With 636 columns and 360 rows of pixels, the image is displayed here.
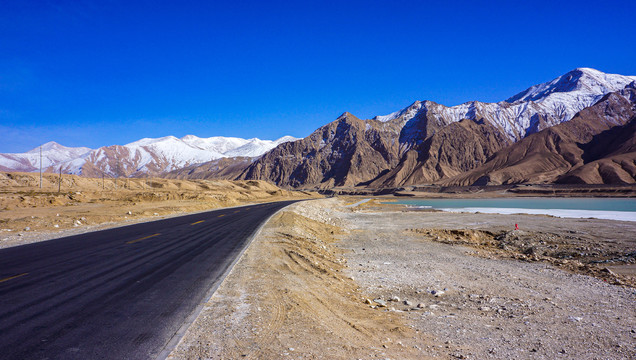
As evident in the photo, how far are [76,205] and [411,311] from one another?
49.3m

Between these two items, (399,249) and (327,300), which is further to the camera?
(399,249)

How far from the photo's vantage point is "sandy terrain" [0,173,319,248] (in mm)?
22281

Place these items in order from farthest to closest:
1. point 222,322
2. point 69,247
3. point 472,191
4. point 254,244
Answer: point 472,191
point 254,244
point 69,247
point 222,322

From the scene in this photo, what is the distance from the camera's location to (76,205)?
44625mm

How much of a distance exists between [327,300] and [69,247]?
1159 cm

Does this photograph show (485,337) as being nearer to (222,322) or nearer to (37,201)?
(222,322)

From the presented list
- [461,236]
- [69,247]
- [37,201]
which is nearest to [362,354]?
[69,247]

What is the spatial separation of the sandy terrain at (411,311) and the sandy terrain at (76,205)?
14.1m

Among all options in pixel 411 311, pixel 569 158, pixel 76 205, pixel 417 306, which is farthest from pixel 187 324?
pixel 569 158

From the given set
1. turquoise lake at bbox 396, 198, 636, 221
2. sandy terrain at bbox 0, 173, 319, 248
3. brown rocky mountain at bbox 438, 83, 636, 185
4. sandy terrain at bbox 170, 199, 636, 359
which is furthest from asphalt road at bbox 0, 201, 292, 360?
brown rocky mountain at bbox 438, 83, 636, 185

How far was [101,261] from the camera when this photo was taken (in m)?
11.0

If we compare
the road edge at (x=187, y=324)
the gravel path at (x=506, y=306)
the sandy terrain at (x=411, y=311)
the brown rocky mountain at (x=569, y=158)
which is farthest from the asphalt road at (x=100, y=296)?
the brown rocky mountain at (x=569, y=158)

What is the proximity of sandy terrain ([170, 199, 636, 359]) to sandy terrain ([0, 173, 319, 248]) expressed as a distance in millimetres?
14111

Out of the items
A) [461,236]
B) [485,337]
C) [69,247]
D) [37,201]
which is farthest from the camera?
[37,201]
